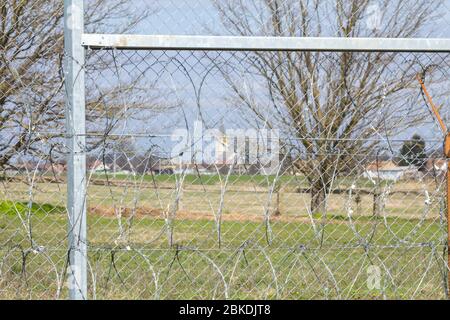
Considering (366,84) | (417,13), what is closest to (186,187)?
(366,84)

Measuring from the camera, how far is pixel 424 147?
3664 millimetres

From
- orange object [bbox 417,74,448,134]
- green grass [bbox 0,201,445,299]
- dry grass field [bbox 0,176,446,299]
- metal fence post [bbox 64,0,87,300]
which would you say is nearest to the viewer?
metal fence post [bbox 64,0,87,300]

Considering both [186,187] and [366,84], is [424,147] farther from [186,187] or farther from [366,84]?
[186,187]

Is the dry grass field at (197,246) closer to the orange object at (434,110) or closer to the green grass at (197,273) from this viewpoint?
the green grass at (197,273)

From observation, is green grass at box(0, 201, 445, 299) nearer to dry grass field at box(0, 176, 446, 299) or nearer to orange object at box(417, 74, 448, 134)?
dry grass field at box(0, 176, 446, 299)

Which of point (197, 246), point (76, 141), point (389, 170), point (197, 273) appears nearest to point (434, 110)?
point (389, 170)

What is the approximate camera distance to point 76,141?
123 inches

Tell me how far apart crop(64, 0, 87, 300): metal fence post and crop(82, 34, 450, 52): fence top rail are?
0.23 ft

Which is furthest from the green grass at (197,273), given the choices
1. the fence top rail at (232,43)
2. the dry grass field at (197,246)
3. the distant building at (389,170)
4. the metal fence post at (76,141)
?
the fence top rail at (232,43)

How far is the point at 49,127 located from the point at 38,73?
0.35m

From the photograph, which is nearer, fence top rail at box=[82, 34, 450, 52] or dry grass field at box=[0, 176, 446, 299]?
fence top rail at box=[82, 34, 450, 52]

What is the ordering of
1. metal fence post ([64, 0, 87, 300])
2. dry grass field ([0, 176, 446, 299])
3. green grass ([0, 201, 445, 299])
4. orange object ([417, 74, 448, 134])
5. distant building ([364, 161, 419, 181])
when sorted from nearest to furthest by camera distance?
metal fence post ([64, 0, 87, 300]) → dry grass field ([0, 176, 446, 299]) → orange object ([417, 74, 448, 134]) → distant building ([364, 161, 419, 181]) → green grass ([0, 201, 445, 299])

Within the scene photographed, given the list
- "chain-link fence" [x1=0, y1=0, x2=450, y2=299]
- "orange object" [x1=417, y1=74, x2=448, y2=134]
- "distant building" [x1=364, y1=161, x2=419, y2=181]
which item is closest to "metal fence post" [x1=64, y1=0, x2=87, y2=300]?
"chain-link fence" [x1=0, y1=0, x2=450, y2=299]

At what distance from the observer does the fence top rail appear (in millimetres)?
3164
